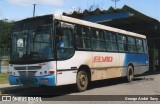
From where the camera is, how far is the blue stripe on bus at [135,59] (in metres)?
19.2

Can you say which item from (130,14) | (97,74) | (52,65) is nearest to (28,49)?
(52,65)

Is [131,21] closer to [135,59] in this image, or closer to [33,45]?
[135,59]

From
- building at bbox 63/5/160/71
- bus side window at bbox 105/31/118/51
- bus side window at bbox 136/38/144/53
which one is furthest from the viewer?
building at bbox 63/5/160/71

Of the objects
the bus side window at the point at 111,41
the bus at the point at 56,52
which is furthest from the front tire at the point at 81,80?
the bus side window at the point at 111,41

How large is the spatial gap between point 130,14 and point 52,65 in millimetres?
12326

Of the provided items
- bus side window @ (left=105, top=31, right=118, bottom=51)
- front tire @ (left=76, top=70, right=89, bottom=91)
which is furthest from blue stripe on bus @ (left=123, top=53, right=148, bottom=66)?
front tire @ (left=76, top=70, right=89, bottom=91)

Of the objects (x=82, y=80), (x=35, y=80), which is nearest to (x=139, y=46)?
(x=82, y=80)

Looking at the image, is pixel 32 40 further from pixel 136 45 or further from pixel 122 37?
pixel 136 45

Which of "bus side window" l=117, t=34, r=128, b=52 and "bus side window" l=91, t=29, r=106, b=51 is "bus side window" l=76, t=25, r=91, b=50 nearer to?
"bus side window" l=91, t=29, r=106, b=51

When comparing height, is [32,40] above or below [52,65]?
above

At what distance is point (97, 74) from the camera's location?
51.2 ft

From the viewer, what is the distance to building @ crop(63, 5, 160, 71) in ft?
79.1

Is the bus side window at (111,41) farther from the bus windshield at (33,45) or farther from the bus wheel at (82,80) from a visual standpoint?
the bus windshield at (33,45)

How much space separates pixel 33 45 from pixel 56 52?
965 millimetres
